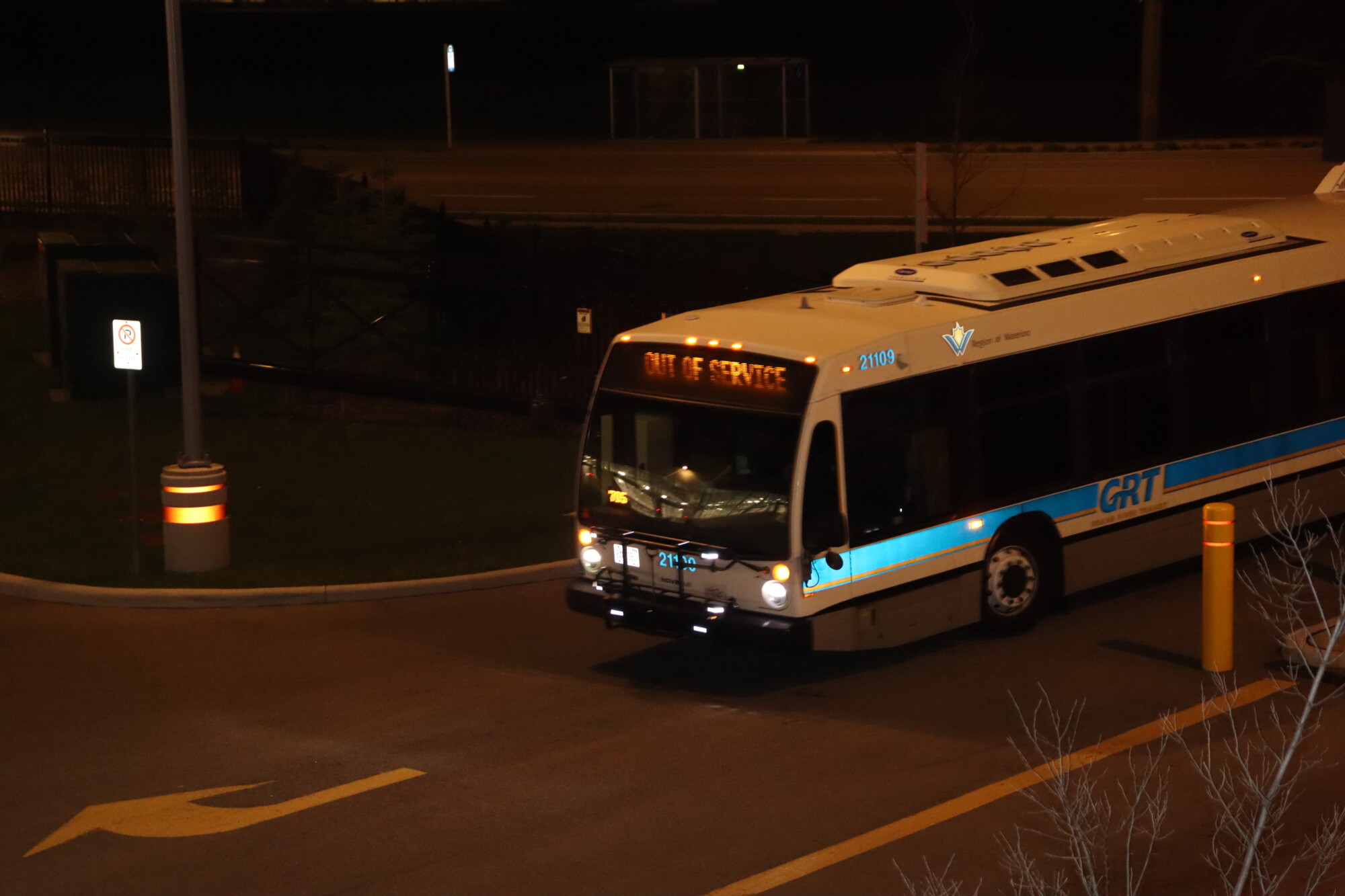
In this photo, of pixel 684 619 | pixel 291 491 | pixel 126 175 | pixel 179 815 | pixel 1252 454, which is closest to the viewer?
pixel 179 815

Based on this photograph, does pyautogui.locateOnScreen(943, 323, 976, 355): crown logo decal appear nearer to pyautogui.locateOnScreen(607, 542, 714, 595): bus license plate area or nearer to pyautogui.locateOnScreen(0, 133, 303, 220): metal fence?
pyautogui.locateOnScreen(607, 542, 714, 595): bus license plate area

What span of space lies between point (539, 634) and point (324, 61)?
5248cm

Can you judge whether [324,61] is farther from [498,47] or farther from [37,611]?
[37,611]


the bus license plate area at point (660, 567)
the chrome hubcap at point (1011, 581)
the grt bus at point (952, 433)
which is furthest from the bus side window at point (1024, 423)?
the bus license plate area at point (660, 567)

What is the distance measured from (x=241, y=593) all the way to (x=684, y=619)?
435cm

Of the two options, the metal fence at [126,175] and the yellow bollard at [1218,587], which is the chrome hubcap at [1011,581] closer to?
the yellow bollard at [1218,587]

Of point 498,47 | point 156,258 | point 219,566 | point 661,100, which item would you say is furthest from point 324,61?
Answer: point 219,566

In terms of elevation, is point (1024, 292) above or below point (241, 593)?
above

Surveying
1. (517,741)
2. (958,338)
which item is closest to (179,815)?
(517,741)

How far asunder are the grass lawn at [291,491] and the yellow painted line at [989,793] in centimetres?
590

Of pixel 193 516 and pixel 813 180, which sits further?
pixel 813 180

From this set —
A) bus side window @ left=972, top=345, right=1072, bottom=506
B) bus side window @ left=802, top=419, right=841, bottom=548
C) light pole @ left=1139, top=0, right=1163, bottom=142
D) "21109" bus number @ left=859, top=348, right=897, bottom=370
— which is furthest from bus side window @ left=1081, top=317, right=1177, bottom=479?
light pole @ left=1139, top=0, right=1163, bottom=142

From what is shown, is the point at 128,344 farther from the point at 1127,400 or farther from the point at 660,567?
the point at 1127,400

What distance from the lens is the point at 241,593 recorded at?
14.1 meters
